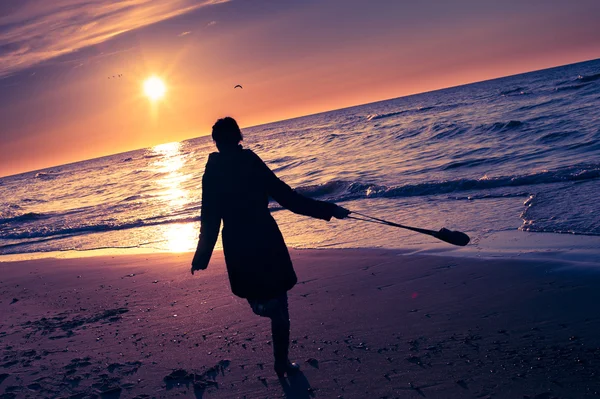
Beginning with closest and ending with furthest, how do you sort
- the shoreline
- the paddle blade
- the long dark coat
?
1. the long dark coat
2. the paddle blade
3. the shoreline

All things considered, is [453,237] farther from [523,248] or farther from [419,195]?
[419,195]

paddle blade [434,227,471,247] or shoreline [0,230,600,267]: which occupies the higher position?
paddle blade [434,227,471,247]

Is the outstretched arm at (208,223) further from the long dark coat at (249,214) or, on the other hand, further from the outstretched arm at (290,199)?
the outstretched arm at (290,199)

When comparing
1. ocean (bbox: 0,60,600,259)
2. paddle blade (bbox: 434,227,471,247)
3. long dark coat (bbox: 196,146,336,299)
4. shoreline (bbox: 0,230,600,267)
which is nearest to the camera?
long dark coat (bbox: 196,146,336,299)

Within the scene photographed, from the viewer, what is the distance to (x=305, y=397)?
12.3ft

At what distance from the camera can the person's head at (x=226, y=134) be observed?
381cm

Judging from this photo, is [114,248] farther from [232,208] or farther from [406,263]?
[232,208]

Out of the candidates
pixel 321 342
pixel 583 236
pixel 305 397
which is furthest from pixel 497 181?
pixel 305 397

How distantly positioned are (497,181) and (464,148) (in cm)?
748

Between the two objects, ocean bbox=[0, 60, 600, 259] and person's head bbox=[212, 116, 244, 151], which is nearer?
person's head bbox=[212, 116, 244, 151]

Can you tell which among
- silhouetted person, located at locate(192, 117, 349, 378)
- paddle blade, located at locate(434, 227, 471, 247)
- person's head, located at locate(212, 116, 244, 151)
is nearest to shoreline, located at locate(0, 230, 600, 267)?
paddle blade, located at locate(434, 227, 471, 247)

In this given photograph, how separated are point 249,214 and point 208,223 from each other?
0.96 feet

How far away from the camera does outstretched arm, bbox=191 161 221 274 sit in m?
3.82

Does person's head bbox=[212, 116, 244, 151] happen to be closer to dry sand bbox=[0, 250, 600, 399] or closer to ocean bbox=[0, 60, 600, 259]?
dry sand bbox=[0, 250, 600, 399]
